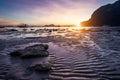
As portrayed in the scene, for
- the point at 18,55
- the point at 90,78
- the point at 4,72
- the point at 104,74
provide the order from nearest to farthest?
the point at 90,78, the point at 104,74, the point at 4,72, the point at 18,55

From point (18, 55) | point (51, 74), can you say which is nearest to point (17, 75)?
point (51, 74)

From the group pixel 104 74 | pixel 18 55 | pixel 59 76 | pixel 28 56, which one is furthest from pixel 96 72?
pixel 18 55

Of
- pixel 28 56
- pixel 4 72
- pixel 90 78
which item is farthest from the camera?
pixel 28 56

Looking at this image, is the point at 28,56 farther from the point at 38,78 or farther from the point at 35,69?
the point at 38,78

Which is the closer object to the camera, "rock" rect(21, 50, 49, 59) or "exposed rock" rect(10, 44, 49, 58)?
"rock" rect(21, 50, 49, 59)

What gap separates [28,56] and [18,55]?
1545 millimetres

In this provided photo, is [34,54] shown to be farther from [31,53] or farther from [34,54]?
[31,53]

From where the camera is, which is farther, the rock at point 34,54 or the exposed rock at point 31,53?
the exposed rock at point 31,53

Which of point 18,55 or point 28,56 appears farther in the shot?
point 18,55

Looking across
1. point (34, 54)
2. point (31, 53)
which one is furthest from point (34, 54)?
point (31, 53)

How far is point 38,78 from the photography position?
912 centimetres

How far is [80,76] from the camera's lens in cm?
914

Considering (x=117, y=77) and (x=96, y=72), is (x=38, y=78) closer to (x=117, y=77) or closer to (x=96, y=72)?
(x=96, y=72)

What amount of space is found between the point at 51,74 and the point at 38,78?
0.89 metres
